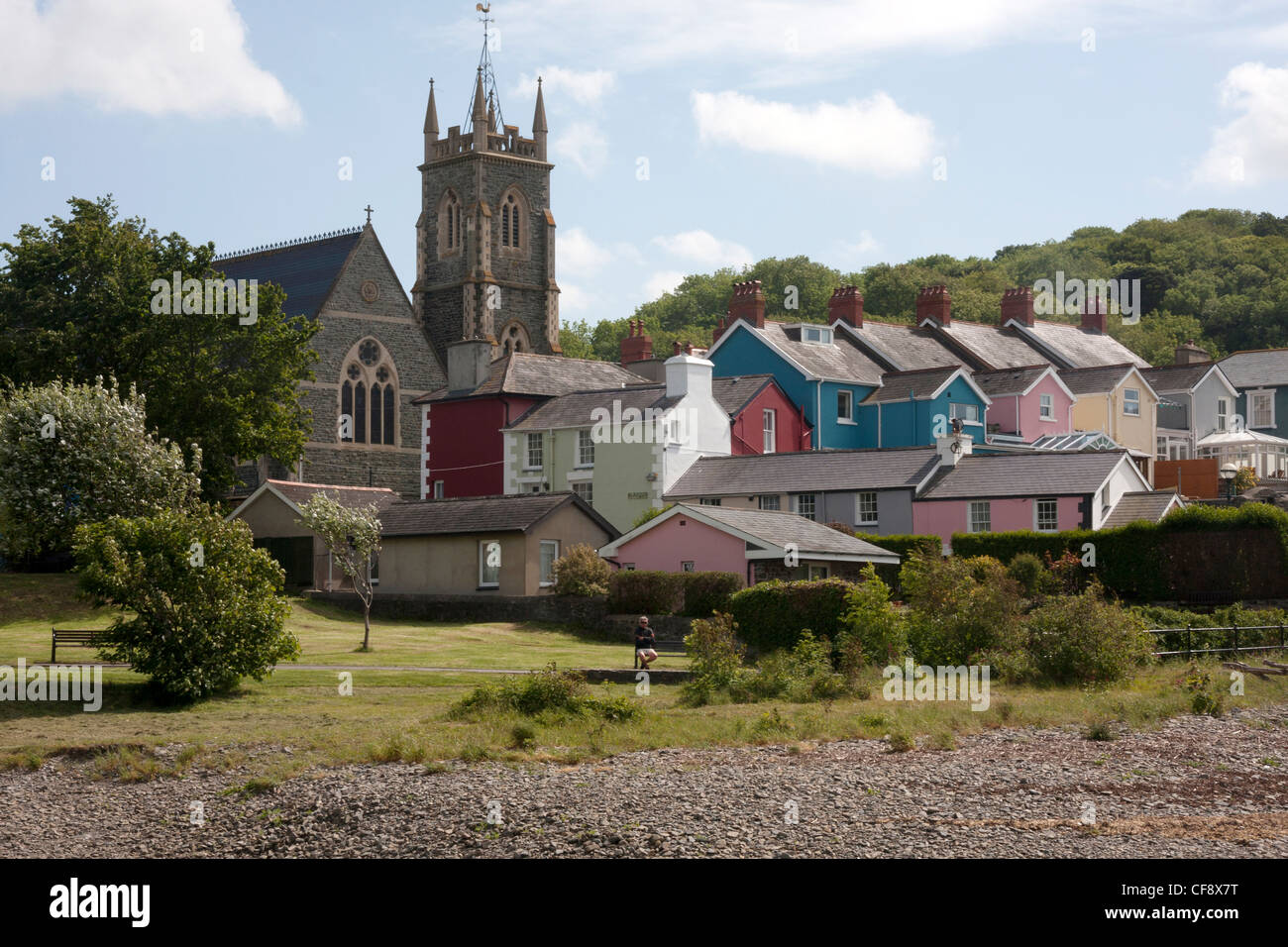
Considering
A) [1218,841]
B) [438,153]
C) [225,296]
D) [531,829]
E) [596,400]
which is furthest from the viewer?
[438,153]

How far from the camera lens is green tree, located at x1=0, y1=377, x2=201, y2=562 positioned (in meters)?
43.5

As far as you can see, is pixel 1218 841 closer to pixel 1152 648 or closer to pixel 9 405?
pixel 1152 648

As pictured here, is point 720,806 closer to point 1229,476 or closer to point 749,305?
point 749,305

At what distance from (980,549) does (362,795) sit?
29019 mm

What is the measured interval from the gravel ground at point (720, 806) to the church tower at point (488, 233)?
206 feet

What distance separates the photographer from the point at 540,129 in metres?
90.4

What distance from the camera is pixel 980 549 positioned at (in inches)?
1839

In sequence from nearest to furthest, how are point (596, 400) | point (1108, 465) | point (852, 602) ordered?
point (852, 602) → point (1108, 465) → point (596, 400)

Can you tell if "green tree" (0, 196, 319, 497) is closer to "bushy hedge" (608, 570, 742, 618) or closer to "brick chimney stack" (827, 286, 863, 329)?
"bushy hedge" (608, 570, 742, 618)

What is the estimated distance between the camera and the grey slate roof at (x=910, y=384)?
65.2 metres

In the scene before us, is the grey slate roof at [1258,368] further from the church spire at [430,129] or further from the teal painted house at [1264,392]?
the church spire at [430,129]

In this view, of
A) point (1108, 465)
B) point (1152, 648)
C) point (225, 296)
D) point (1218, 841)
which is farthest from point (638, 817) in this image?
point (225, 296)

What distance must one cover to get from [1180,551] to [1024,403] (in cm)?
2457

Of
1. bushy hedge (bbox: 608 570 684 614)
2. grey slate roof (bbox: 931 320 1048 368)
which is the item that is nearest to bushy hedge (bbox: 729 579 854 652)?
bushy hedge (bbox: 608 570 684 614)
